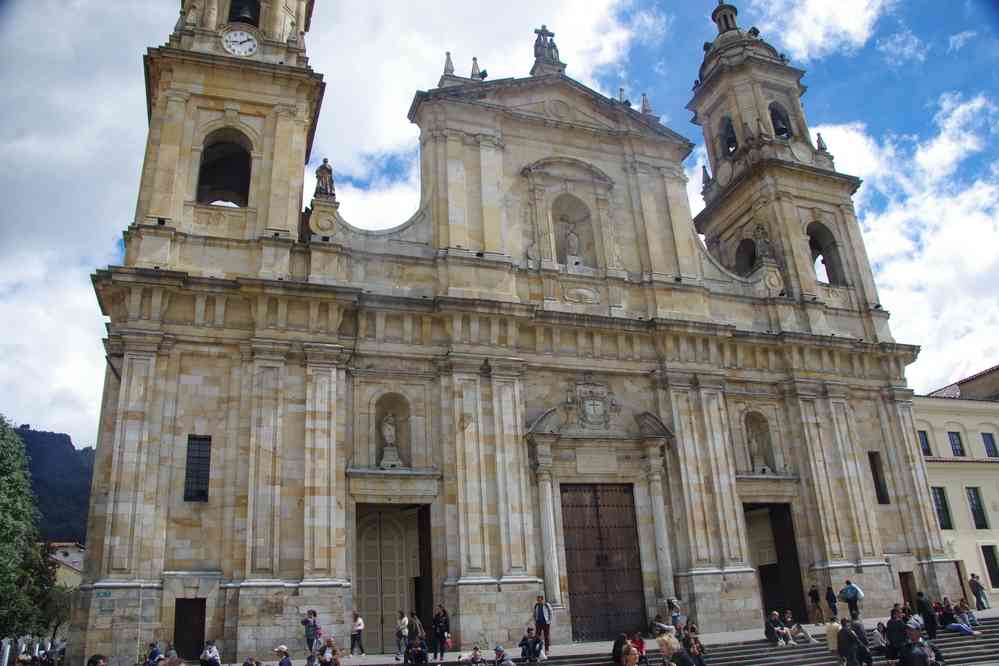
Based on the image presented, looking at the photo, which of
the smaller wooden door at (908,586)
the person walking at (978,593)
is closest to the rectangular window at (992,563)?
the person walking at (978,593)

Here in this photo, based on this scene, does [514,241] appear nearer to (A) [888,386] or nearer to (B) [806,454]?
(B) [806,454]

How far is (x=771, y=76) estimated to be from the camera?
110 ft

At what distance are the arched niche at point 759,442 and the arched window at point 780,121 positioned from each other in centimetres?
1249

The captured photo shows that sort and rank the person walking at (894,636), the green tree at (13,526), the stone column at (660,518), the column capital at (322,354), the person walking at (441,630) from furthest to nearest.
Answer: the green tree at (13,526) → the stone column at (660,518) → the column capital at (322,354) → the person walking at (441,630) → the person walking at (894,636)

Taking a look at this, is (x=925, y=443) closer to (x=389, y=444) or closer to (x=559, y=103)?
(x=559, y=103)

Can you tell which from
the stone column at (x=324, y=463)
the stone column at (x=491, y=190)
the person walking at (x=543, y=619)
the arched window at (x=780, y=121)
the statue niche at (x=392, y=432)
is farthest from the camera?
the arched window at (x=780, y=121)

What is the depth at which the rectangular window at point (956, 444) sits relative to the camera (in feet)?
128

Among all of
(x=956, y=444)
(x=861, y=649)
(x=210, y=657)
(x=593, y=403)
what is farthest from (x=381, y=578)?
(x=956, y=444)

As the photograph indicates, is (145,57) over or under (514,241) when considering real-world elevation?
over

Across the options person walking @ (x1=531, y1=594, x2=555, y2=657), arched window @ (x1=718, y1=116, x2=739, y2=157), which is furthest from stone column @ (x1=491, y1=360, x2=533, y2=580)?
arched window @ (x1=718, y1=116, x2=739, y2=157)

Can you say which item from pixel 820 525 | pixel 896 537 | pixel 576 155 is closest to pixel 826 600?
pixel 820 525

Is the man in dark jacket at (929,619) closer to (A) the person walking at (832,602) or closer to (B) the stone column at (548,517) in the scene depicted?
(A) the person walking at (832,602)

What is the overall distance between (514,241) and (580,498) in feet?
27.1

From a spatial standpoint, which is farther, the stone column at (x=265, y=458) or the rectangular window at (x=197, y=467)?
the rectangular window at (x=197, y=467)
